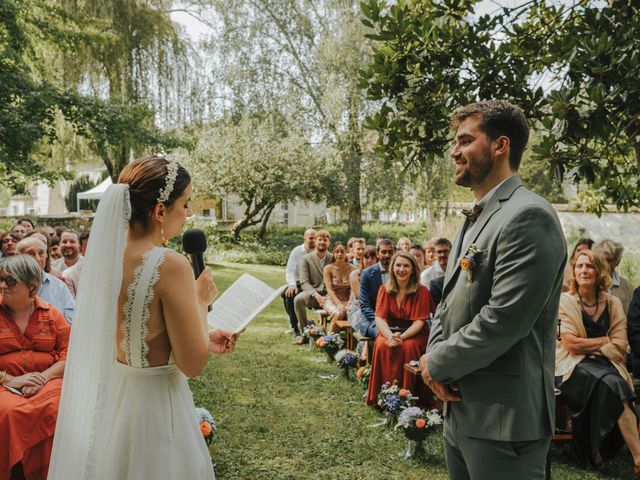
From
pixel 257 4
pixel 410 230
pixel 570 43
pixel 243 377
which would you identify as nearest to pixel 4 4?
Result: pixel 243 377

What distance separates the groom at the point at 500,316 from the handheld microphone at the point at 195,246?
44.3 inches

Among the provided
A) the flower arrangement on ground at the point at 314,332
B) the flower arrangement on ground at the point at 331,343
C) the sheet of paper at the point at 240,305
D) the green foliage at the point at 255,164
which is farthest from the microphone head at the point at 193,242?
the green foliage at the point at 255,164

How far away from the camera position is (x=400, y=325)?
6266 mm

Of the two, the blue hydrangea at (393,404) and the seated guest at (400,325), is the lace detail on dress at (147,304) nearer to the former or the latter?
the blue hydrangea at (393,404)

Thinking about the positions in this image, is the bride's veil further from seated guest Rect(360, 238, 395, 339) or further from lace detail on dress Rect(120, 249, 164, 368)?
seated guest Rect(360, 238, 395, 339)

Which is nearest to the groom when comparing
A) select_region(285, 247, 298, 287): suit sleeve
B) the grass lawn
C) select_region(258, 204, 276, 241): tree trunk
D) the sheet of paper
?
the sheet of paper

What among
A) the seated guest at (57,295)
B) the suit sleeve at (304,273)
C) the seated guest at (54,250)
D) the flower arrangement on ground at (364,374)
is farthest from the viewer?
the suit sleeve at (304,273)

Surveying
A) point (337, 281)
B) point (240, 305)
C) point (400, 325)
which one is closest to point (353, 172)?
point (337, 281)

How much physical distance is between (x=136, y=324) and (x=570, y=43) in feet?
11.9

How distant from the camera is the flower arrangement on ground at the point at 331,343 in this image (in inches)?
307

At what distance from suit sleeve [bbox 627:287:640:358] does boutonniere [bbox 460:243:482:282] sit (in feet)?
11.2

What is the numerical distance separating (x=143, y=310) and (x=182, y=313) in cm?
17

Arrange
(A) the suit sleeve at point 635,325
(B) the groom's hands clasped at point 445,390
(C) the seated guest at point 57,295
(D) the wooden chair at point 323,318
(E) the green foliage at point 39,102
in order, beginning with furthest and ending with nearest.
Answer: (E) the green foliage at point 39,102
(D) the wooden chair at point 323,318
(C) the seated guest at point 57,295
(A) the suit sleeve at point 635,325
(B) the groom's hands clasped at point 445,390

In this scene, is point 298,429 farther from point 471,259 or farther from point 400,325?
point 471,259
